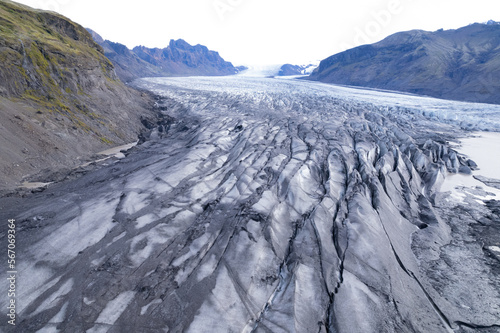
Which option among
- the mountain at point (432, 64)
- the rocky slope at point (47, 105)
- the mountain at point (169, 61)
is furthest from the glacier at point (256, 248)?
the mountain at point (169, 61)

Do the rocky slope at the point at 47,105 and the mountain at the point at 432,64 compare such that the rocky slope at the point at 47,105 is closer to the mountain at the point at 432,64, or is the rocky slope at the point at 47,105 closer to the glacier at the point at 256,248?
the glacier at the point at 256,248

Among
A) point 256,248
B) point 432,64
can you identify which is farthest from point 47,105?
point 432,64

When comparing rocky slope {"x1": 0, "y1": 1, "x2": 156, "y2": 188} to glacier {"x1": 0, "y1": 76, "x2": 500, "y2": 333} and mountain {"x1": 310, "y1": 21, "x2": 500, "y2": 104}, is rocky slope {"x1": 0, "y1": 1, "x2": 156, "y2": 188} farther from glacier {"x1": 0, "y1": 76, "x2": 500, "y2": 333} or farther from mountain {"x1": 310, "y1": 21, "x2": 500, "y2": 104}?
mountain {"x1": 310, "y1": 21, "x2": 500, "y2": 104}

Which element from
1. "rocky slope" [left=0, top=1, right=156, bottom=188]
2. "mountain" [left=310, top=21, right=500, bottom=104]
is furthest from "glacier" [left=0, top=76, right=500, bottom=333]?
"mountain" [left=310, top=21, right=500, bottom=104]

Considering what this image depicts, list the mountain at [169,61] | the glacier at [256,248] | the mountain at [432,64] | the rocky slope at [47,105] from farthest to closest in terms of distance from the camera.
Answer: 1. the mountain at [169,61]
2. the mountain at [432,64]
3. the rocky slope at [47,105]
4. the glacier at [256,248]

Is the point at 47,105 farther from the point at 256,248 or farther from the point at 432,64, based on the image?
the point at 432,64

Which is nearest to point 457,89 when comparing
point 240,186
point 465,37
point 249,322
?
point 465,37

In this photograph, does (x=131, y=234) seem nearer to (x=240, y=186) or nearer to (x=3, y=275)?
(x=3, y=275)
